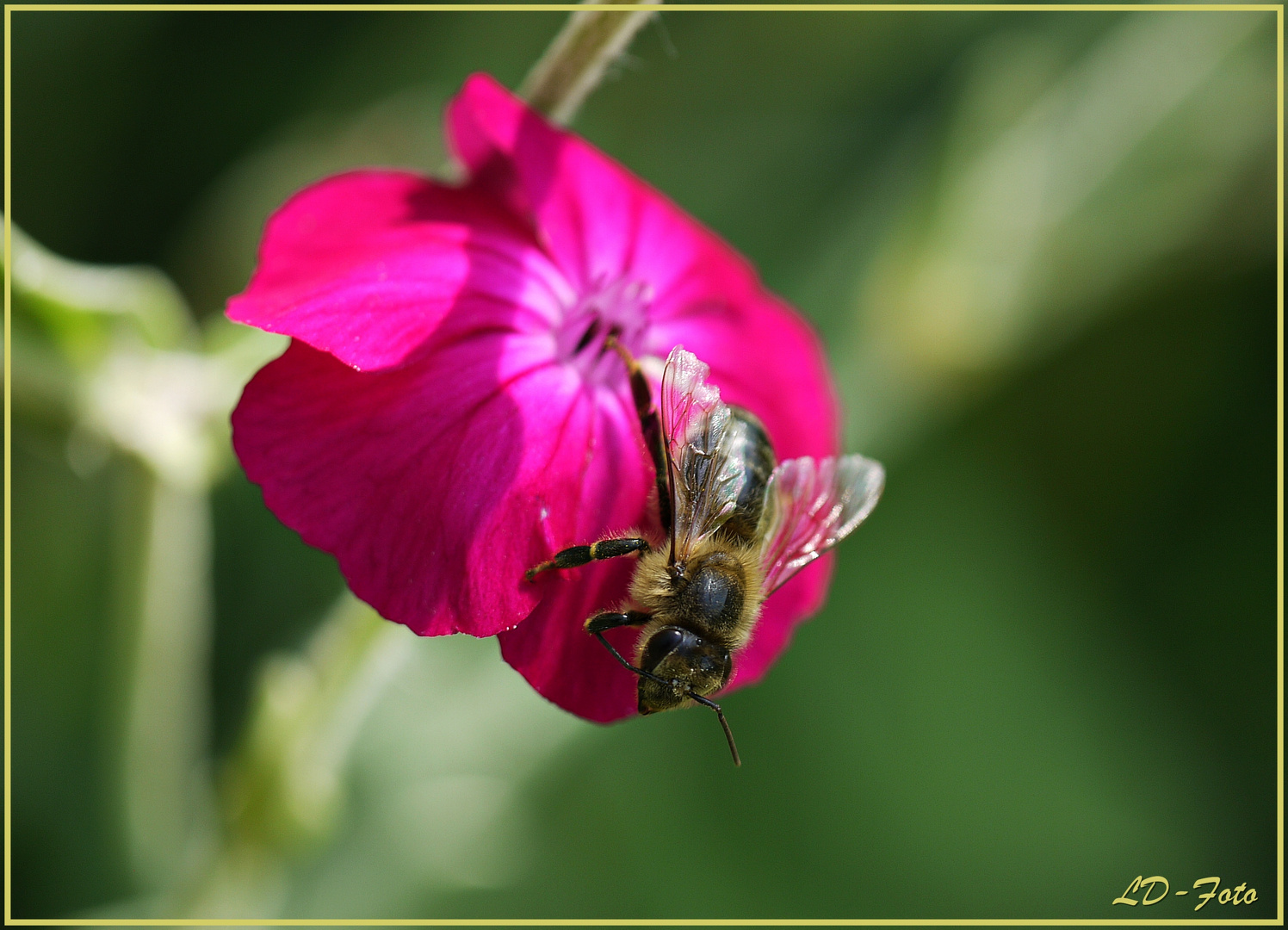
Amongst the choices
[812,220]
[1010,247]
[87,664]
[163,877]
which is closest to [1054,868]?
[1010,247]

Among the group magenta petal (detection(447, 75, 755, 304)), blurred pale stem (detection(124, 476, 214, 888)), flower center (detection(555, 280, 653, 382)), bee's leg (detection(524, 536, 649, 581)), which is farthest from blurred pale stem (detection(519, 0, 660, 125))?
blurred pale stem (detection(124, 476, 214, 888))

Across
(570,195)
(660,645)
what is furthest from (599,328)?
(660,645)

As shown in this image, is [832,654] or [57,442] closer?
[57,442]

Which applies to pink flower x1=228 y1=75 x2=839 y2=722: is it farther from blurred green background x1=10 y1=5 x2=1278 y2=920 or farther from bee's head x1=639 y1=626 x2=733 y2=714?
blurred green background x1=10 y1=5 x2=1278 y2=920

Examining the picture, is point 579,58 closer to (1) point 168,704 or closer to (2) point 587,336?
(2) point 587,336

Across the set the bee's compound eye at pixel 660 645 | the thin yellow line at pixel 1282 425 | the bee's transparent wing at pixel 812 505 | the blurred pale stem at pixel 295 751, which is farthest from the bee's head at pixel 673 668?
the thin yellow line at pixel 1282 425

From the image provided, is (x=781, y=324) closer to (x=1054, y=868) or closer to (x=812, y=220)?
(x=812, y=220)
